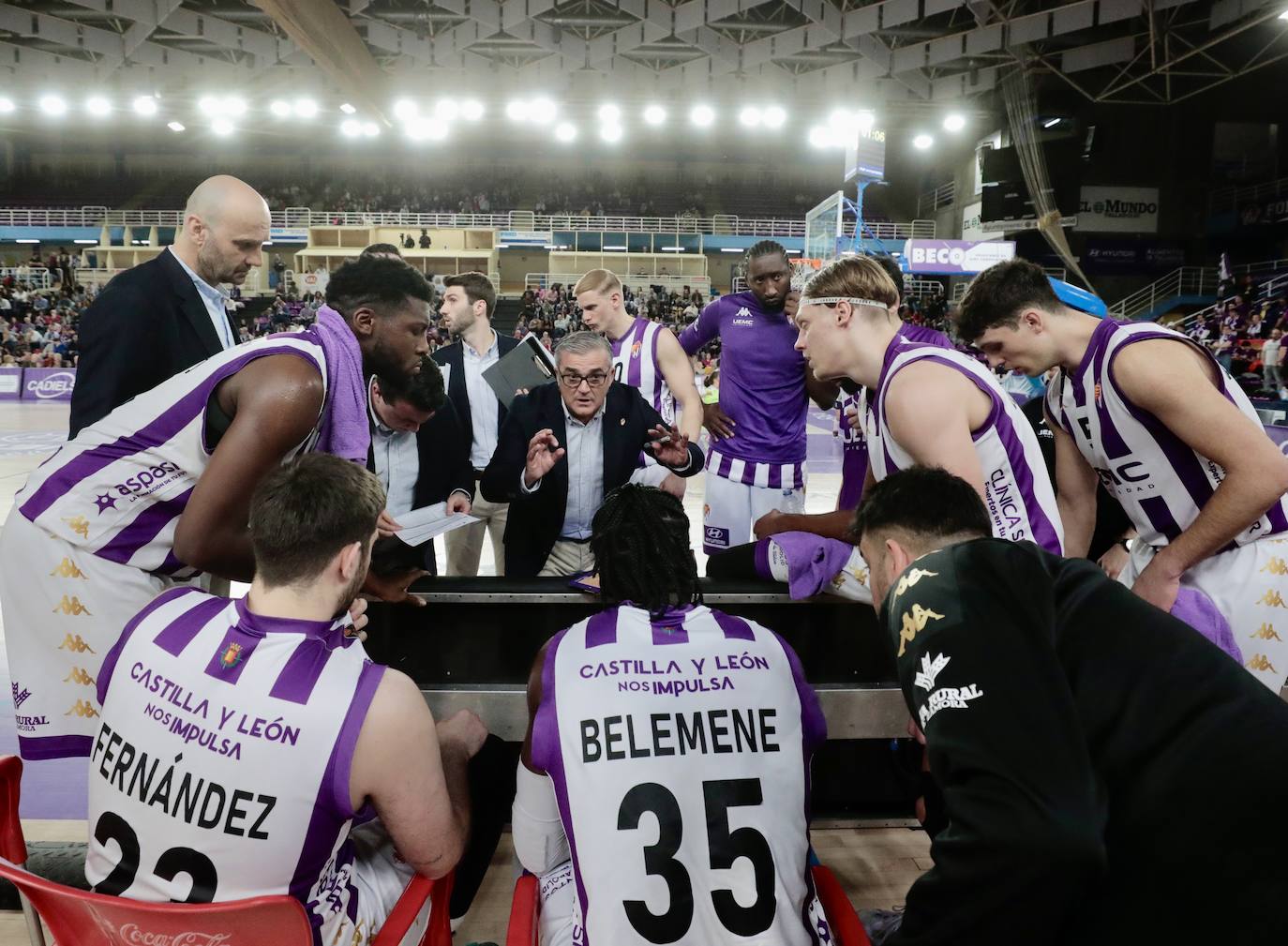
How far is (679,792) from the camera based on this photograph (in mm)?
1515

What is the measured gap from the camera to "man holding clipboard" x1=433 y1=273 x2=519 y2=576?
14.6 ft

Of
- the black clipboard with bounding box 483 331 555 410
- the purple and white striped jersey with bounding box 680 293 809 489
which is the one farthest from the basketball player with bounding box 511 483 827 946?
the purple and white striped jersey with bounding box 680 293 809 489

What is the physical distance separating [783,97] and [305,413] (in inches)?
983

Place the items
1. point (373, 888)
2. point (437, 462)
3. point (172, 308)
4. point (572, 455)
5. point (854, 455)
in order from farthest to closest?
1. point (854, 455)
2. point (437, 462)
3. point (572, 455)
4. point (172, 308)
5. point (373, 888)

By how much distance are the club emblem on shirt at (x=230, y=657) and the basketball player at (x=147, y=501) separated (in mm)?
433

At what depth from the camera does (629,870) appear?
58.8 inches

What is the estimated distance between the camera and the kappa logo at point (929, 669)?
3.65 feet

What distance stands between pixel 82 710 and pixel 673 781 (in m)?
1.68

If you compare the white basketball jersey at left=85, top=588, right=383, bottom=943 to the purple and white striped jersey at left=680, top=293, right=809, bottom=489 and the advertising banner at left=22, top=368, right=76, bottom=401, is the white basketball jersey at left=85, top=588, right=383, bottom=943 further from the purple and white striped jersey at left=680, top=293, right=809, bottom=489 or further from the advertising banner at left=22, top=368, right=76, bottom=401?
the advertising banner at left=22, top=368, right=76, bottom=401

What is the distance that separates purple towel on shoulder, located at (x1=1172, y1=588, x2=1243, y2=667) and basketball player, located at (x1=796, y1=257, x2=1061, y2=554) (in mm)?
362

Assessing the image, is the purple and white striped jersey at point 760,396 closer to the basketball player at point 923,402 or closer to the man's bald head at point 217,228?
the basketball player at point 923,402

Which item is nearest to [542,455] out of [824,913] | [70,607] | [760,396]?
[70,607]

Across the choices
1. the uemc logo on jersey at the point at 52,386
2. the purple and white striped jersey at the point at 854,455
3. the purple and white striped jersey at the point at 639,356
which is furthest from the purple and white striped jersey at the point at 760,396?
the uemc logo on jersey at the point at 52,386

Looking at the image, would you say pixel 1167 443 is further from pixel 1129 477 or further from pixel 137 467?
pixel 137 467
